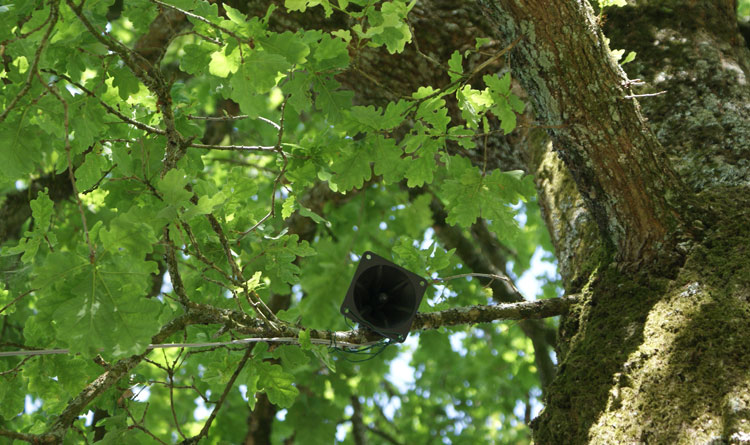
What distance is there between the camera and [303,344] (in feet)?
7.06

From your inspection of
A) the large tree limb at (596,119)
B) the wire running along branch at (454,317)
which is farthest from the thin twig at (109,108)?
the large tree limb at (596,119)

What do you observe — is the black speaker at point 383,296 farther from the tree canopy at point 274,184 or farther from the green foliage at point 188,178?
the green foliage at point 188,178

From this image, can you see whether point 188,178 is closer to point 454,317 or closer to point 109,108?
point 109,108

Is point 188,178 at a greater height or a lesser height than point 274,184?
greater

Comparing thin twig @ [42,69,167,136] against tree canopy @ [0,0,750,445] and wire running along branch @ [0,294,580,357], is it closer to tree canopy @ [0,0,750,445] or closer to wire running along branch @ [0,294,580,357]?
tree canopy @ [0,0,750,445]

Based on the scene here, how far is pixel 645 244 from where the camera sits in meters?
2.24

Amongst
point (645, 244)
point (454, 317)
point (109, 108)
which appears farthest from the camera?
point (454, 317)

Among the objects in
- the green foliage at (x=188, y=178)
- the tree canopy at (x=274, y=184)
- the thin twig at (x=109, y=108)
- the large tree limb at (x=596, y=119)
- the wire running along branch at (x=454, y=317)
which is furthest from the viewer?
the wire running along branch at (x=454, y=317)

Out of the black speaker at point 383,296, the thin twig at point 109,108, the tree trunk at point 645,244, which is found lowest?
the black speaker at point 383,296

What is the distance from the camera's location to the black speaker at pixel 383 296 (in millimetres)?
2328

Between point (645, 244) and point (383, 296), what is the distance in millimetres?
989

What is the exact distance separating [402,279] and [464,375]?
498 centimetres

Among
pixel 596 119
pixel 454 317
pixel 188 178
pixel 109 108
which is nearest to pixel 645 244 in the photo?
pixel 596 119

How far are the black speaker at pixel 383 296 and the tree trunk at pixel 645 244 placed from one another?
59 cm
